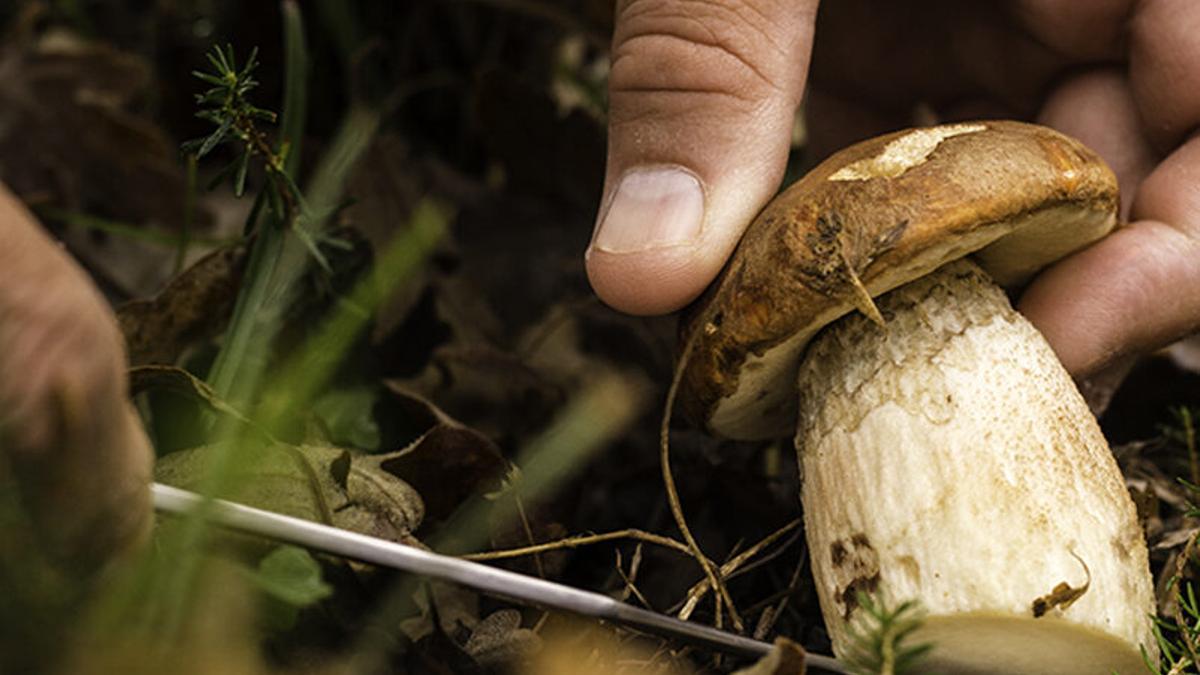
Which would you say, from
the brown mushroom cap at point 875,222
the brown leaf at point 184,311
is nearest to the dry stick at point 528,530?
the brown mushroom cap at point 875,222

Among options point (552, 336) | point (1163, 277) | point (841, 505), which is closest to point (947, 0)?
point (1163, 277)

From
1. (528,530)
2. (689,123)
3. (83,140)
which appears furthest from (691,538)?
(83,140)

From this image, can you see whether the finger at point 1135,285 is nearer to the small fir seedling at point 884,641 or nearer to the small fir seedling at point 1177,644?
the small fir seedling at point 1177,644

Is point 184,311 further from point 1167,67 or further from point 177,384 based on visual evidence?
point 1167,67

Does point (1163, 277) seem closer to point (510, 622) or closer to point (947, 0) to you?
point (947, 0)

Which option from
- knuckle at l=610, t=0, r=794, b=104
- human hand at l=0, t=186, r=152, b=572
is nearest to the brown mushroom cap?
knuckle at l=610, t=0, r=794, b=104

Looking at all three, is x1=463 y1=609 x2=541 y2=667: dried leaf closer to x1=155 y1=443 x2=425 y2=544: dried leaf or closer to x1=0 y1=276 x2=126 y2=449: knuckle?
x1=155 y1=443 x2=425 y2=544: dried leaf
